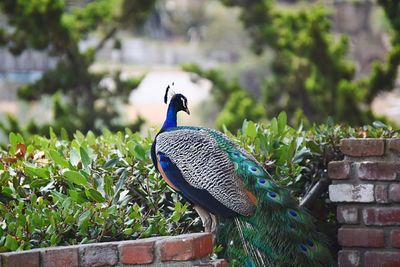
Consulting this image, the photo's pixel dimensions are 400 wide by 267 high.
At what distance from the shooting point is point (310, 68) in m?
13.6

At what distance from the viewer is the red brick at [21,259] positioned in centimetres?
271

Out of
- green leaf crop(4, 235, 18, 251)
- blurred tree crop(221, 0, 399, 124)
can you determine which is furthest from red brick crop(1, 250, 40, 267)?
blurred tree crop(221, 0, 399, 124)

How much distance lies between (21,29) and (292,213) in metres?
8.46

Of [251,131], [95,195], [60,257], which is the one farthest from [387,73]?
[60,257]

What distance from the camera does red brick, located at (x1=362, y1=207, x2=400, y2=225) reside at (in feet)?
12.7

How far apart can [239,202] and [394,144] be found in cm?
65

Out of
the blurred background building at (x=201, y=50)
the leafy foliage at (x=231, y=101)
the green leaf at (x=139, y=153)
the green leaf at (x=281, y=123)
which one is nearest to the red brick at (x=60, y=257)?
the green leaf at (x=139, y=153)

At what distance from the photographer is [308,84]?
13.2 m

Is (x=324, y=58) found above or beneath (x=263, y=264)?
beneath

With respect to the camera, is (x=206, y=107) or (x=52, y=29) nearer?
(x=52, y=29)

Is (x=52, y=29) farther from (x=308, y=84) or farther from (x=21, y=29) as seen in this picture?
(x=308, y=84)

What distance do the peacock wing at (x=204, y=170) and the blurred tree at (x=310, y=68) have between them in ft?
29.0

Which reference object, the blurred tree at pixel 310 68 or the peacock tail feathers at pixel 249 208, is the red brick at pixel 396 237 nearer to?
the peacock tail feathers at pixel 249 208

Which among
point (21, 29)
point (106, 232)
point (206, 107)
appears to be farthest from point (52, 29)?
point (206, 107)
